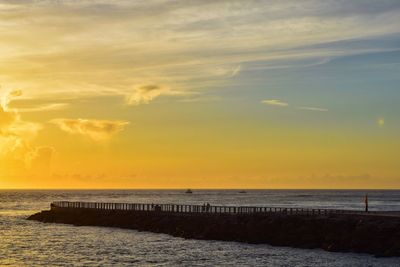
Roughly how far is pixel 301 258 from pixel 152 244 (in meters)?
19.5

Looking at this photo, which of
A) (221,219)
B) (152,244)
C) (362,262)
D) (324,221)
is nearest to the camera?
(362,262)

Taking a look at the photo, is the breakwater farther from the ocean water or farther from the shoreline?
the ocean water

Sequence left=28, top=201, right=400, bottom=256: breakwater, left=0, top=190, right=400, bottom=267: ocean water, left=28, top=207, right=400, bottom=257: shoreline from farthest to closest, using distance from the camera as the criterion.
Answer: left=28, top=201, right=400, bottom=256: breakwater
left=28, top=207, right=400, bottom=257: shoreline
left=0, top=190, right=400, bottom=267: ocean water

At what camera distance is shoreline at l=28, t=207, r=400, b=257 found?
57.8 m

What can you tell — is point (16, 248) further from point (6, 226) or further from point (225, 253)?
point (6, 226)

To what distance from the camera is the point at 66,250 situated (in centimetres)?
6531

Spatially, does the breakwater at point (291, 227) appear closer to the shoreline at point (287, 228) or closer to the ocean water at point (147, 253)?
the shoreline at point (287, 228)

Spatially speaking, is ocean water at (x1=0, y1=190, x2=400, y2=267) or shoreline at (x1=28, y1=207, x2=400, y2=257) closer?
ocean water at (x1=0, y1=190, x2=400, y2=267)

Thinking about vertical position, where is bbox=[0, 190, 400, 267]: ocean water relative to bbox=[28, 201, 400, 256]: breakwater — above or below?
below

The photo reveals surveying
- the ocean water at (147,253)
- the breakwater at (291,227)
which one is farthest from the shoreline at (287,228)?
the ocean water at (147,253)

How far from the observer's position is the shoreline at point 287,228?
2275 inches

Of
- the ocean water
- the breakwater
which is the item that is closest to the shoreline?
the breakwater

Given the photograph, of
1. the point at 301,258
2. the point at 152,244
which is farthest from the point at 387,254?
the point at 152,244

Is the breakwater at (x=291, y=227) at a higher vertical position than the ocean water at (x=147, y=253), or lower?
higher
